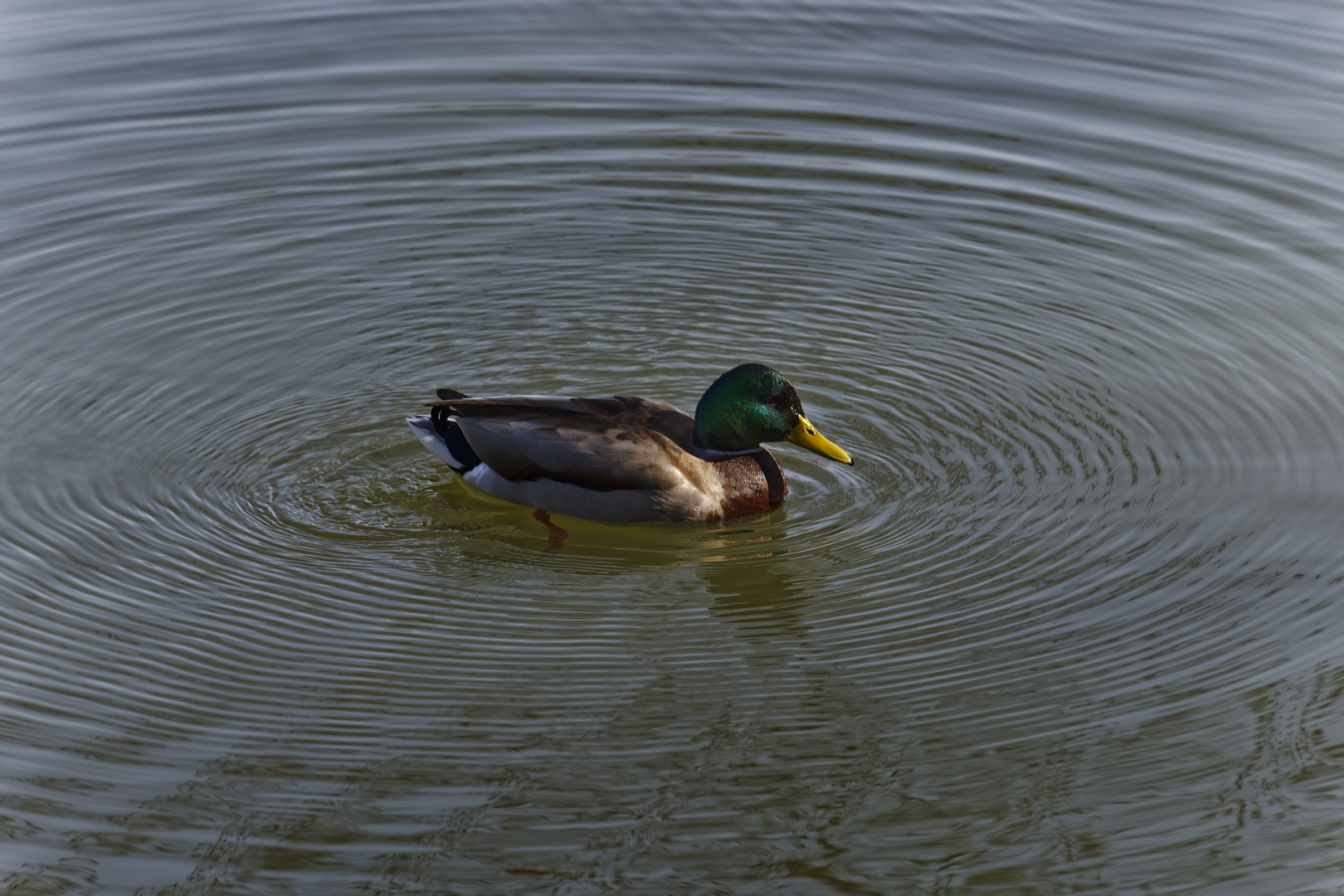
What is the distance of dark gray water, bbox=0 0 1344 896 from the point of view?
5102 millimetres

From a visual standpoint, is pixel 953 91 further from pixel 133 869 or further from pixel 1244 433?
pixel 133 869

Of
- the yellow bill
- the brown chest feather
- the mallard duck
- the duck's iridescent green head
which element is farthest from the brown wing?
the yellow bill

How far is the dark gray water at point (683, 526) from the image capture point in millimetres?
5102

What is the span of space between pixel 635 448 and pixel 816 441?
0.95 meters

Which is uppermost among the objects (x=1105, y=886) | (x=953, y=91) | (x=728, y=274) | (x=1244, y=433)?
(x=953, y=91)

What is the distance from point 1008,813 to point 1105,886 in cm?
44

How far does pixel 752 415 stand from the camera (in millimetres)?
7316

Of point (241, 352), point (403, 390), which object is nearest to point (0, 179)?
point (241, 352)

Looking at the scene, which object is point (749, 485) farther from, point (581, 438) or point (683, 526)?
point (581, 438)

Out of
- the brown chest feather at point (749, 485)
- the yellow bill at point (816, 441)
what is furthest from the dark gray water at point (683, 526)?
the yellow bill at point (816, 441)

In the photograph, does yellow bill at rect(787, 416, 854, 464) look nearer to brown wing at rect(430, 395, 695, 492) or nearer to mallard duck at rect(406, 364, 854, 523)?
mallard duck at rect(406, 364, 854, 523)

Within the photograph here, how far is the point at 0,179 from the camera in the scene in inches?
432

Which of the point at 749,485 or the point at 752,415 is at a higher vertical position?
the point at 752,415

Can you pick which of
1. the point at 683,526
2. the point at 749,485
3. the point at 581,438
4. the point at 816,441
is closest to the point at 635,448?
the point at 581,438
